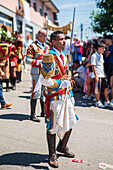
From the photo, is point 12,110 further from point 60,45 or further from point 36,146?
point 60,45

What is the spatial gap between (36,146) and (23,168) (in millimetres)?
801

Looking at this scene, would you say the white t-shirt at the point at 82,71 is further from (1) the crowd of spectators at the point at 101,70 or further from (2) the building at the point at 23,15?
(2) the building at the point at 23,15

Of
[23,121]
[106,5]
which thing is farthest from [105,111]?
[106,5]

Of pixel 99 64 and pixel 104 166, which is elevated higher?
pixel 99 64

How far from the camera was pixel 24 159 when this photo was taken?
3.65 m

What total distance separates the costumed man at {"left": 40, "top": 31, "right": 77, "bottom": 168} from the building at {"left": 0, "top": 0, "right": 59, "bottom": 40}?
556 inches

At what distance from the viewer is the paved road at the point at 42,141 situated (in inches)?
139

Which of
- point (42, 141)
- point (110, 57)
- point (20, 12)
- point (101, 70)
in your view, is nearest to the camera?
point (42, 141)

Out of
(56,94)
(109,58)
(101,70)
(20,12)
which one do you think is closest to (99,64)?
(101,70)

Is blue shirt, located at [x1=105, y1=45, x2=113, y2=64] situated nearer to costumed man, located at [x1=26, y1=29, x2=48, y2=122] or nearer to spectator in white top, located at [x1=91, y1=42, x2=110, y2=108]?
spectator in white top, located at [x1=91, y1=42, x2=110, y2=108]

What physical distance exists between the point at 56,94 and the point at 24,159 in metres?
1.15

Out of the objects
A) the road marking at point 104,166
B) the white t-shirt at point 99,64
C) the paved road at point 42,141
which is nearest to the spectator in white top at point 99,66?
the white t-shirt at point 99,64

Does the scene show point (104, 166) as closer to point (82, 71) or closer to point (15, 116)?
point (15, 116)

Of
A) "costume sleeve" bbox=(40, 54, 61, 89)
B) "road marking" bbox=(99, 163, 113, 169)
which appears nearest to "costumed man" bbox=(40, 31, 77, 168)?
"costume sleeve" bbox=(40, 54, 61, 89)
